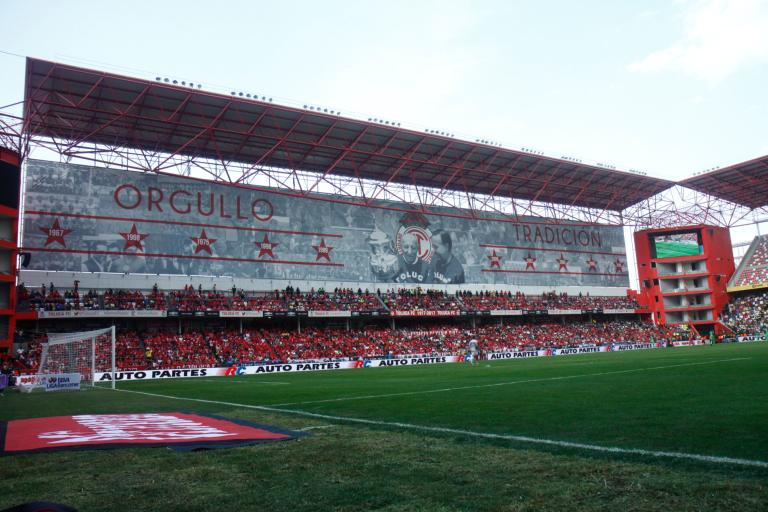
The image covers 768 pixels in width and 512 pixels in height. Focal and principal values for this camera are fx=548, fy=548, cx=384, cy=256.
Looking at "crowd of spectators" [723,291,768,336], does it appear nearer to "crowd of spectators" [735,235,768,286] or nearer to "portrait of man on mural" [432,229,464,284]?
"crowd of spectators" [735,235,768,286]

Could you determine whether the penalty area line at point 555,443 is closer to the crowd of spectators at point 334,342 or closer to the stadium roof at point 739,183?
the crowd of spectators at point 334,342

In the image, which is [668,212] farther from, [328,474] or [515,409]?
[328,474]

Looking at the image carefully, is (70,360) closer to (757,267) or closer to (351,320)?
(351,320)

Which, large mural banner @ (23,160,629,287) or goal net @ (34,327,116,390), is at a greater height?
large mural banner @ (23,160,629,287)

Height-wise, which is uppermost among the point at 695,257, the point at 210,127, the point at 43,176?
the point at 210,127

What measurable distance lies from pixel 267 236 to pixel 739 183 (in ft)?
163

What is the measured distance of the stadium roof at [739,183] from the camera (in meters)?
54.4

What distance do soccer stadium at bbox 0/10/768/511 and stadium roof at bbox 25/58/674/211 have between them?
0.29 meters

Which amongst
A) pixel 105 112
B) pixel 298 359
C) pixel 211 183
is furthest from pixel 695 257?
pixel 105 112

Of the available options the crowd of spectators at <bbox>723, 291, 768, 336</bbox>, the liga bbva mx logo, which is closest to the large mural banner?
the liga bbva mx logo

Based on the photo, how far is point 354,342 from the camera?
44250mm

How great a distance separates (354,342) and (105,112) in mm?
24121

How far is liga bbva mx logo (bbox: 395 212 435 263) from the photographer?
167ft

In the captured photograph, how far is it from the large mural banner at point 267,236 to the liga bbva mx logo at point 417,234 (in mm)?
98
